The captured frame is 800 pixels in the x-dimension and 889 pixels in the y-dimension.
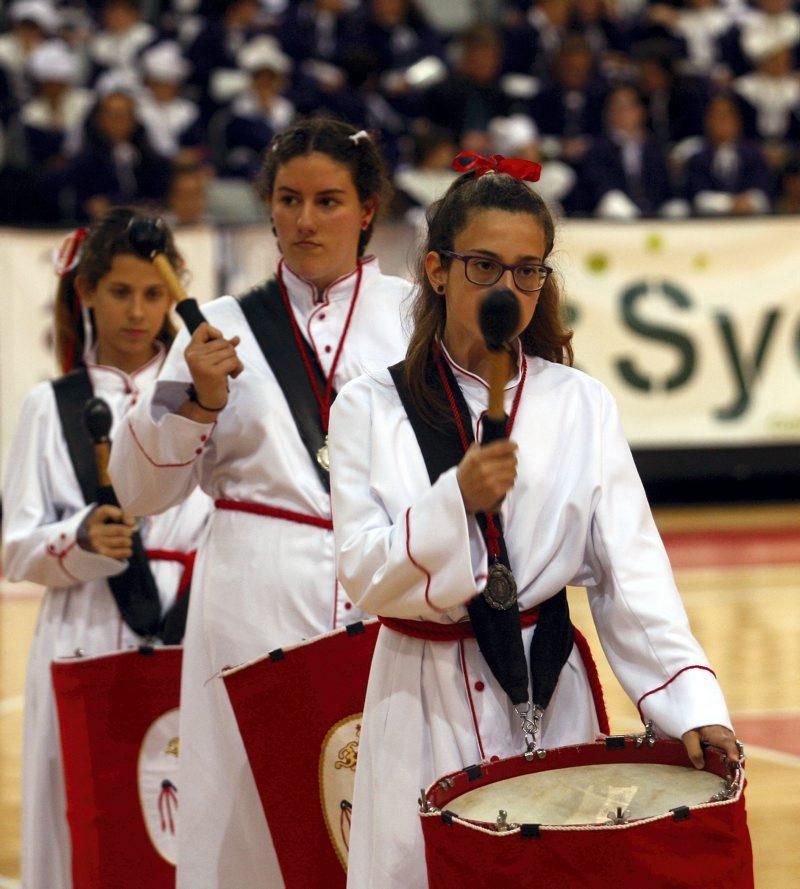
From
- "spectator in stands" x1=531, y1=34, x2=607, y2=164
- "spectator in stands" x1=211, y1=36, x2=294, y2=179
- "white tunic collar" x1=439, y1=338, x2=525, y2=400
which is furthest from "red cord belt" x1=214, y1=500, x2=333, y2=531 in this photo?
"spectator in stands" x1=531, y1=34, x2=607, y2=164

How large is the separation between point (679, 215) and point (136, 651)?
8317 millimetres

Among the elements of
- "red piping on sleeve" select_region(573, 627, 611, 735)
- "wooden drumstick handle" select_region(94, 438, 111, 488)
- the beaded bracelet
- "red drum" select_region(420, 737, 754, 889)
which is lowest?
"red drum" select_region(420, 737, 754, 889)

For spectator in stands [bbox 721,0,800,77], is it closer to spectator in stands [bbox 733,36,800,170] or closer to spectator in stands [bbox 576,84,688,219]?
spectator in stands [bbox 733,36,800,170]

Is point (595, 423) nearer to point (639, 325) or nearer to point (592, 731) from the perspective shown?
point (592, 731)

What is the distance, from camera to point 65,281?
178 inches

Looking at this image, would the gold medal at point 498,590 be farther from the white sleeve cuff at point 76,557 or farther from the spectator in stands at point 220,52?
the spectator in stands at point 220,52

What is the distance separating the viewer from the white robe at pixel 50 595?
429cm

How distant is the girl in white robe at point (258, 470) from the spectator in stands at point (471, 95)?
30.7 ft

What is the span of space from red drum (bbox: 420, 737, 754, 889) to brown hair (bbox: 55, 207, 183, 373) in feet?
6.72

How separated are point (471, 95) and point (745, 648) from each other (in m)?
7.16

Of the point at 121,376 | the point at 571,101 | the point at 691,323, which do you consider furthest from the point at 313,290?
the point at 571,101

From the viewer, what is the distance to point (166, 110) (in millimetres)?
13516

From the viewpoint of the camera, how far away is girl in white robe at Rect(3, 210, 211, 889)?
4289mm

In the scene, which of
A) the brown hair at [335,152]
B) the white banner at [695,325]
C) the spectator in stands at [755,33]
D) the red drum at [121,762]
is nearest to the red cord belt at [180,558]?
the red drum at [121,762]
